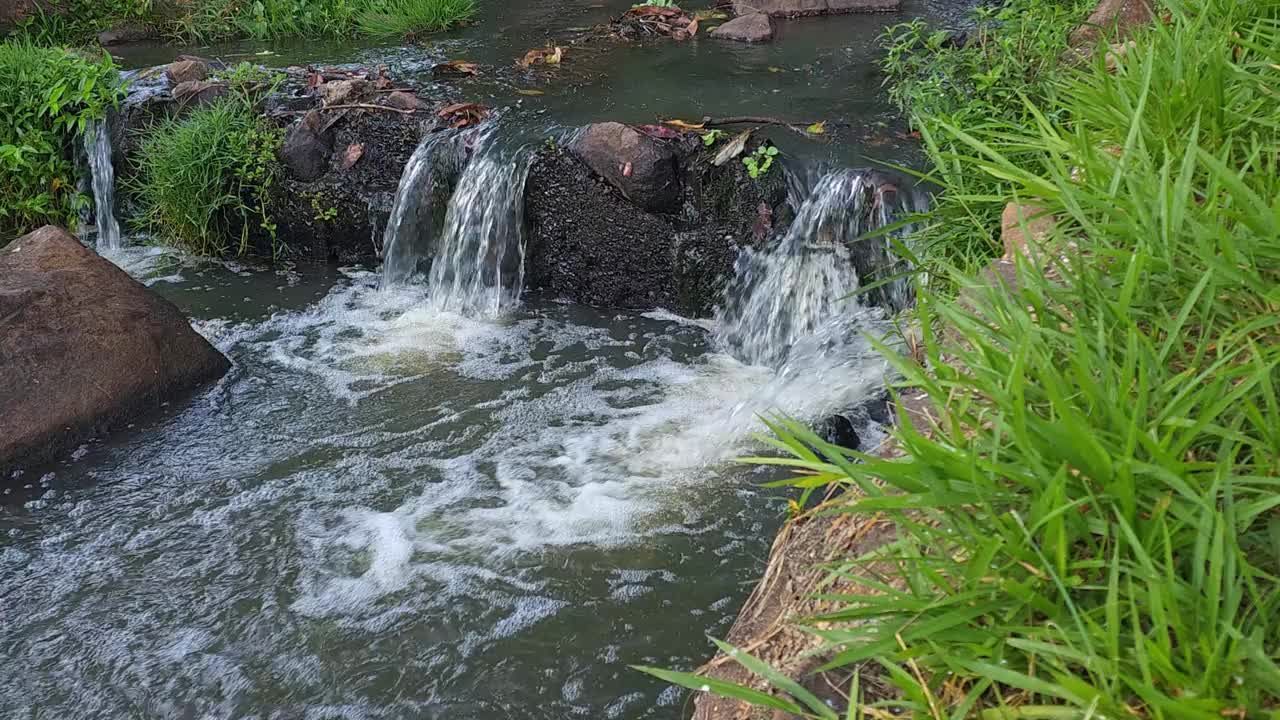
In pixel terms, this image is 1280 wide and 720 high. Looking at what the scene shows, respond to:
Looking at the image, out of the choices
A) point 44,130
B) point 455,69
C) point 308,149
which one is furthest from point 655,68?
point 44,130

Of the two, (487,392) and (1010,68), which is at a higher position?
(1010,68)

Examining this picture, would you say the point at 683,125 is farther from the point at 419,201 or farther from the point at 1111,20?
the point at 1111,20

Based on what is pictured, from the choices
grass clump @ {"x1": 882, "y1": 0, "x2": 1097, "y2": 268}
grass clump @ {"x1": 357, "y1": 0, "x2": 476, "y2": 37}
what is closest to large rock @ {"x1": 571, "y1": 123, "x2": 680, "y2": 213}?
grass clump @ {"x1": 882, "y1": 0, "x2": 1097, "y2": 268}

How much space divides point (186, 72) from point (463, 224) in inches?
112

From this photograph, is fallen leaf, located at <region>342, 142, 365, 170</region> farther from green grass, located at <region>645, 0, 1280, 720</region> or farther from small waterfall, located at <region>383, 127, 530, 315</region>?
green grass, located at <region>645, 0, 1280, 720</region>

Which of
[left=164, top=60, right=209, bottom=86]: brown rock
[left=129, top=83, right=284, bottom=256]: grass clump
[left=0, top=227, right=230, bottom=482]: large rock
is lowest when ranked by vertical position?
[left=0, top=227, right=230, bottom=482]: large rock

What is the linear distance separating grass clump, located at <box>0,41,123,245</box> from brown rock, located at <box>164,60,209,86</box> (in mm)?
374

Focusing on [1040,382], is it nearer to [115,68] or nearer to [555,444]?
[555,444]

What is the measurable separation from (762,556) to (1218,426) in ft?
7.10

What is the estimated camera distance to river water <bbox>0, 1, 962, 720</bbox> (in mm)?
3469

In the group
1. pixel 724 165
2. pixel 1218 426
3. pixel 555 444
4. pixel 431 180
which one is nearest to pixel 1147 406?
pixel 1218 426

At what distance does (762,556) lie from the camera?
3912 mm

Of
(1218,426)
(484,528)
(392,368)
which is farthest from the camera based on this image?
(392,368)

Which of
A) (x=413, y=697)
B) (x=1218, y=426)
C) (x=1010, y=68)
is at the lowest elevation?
(x=413, y=697)
